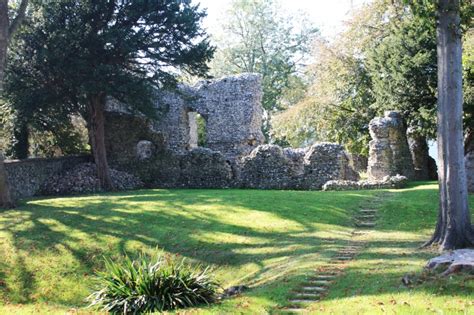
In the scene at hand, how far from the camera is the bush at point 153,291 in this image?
33.9 feet

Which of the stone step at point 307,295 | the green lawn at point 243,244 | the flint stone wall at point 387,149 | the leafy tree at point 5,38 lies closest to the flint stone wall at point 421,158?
the flint stone wall at point 387,149

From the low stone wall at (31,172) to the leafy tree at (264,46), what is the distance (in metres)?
25.3

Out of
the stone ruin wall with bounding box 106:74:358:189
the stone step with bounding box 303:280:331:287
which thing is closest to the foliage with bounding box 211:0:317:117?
the stone ruin wall with bounding box 106:74:358:189

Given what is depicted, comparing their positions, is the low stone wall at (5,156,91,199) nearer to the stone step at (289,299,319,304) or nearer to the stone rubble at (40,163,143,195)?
the stone rubble at (40,163,143,195)

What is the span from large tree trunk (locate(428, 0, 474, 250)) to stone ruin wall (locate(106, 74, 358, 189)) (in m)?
14.8

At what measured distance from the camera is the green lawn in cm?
954

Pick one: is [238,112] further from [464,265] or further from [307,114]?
[464,265]

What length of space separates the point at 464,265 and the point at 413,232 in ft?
22.2

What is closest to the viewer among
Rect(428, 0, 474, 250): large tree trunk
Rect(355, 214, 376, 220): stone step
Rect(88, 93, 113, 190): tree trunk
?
Rect(428, 0, 474, 250): large tree trunk

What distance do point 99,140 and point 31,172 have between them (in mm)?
3756

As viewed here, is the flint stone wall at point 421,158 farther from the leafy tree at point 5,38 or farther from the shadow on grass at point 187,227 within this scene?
the leafy tree at point 5,38

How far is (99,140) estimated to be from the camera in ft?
97.3

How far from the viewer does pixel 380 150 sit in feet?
92.2

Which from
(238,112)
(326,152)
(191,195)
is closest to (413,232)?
(191,195)
